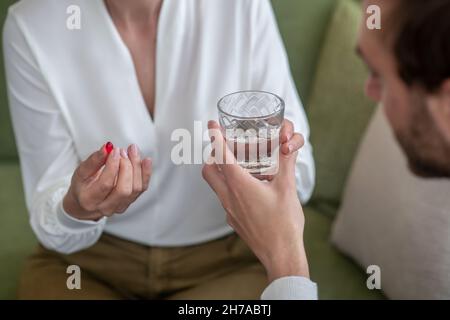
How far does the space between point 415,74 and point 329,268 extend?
0.72 meters

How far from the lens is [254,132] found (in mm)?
1077

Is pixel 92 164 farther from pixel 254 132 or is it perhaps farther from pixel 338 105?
pixel 338 105

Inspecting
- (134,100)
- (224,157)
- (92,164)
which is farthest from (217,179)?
(134,100)

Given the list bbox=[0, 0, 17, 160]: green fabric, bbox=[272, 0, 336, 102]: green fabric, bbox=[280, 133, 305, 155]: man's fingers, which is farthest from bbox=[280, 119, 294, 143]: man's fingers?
bbox=[0, 0, 17, 160]: green fabric

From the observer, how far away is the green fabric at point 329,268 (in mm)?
1457

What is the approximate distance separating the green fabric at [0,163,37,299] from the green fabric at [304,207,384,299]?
1.96 feet

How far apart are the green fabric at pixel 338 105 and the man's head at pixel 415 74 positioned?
1.96 ft

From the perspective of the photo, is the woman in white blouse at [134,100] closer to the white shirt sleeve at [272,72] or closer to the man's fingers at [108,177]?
the white shirt sleeve at [272,72]

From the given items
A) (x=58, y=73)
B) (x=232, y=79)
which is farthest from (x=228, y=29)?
(x=58, y=73)

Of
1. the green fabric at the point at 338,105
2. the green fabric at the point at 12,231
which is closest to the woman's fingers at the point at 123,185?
the green fabric at the point at 12,231
